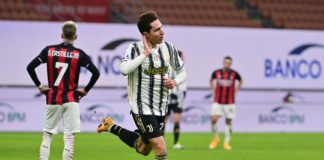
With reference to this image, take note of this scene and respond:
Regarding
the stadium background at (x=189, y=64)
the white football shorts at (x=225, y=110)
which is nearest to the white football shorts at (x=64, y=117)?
the white football shorts at (x=225, y=110)

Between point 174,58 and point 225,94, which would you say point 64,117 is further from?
point 225,94

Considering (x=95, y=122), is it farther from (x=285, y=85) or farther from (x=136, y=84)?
(x=136, y=84)

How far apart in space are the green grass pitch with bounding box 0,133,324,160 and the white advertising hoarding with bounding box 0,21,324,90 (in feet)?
7.38

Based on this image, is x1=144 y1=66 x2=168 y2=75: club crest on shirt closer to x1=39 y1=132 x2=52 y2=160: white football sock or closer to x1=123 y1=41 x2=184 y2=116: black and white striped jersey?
x1=123 y1=41 x2=184 y2=116: black and white striped jersey

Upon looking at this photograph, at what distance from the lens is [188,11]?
29.2m

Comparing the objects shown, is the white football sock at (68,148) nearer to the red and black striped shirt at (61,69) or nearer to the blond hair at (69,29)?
the red and black striped shirt at (61,69)

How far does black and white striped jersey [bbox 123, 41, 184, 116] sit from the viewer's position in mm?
10203

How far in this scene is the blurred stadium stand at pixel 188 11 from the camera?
1021 inches

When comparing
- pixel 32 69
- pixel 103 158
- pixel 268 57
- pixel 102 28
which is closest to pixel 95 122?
pixel 102 28

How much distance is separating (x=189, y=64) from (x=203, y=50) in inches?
25.6

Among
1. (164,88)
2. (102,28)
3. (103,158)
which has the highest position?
(102,28)

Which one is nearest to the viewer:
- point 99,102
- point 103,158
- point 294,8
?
point 103,158

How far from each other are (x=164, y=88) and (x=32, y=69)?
229cm

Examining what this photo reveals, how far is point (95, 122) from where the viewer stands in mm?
24766
